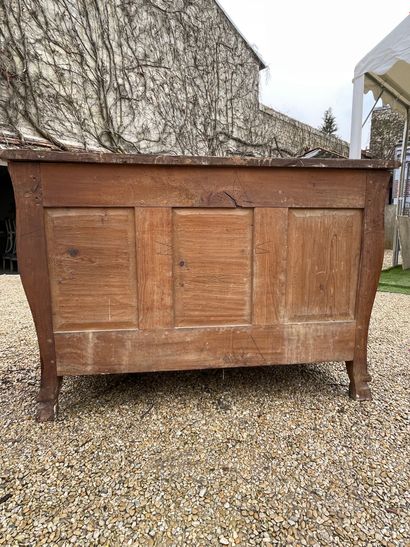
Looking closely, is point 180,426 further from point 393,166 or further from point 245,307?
point 393,166

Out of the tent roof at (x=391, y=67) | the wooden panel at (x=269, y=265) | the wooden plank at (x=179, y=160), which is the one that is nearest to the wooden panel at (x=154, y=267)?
the wooden plank at (x=179, y=160)

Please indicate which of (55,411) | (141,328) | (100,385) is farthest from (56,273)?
(100,385)

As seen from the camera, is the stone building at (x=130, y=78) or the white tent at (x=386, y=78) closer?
the white tent at (x=386, y=78)

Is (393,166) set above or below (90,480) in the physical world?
above

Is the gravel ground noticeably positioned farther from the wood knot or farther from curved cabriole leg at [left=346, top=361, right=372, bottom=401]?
the wood knot

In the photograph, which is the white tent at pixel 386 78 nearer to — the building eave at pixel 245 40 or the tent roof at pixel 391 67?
the tent roof at pixel 391 67

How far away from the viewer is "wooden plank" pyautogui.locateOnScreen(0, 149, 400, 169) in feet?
3.57

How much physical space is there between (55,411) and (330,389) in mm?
1204

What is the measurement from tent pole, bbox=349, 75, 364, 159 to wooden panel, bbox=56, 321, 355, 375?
2797 mm

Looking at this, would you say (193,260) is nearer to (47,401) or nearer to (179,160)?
(179,160)

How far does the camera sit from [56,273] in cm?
119

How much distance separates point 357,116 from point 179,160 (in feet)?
9.94

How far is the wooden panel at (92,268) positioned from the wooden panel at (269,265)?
479 mm

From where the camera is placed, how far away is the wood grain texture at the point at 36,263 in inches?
43.9
